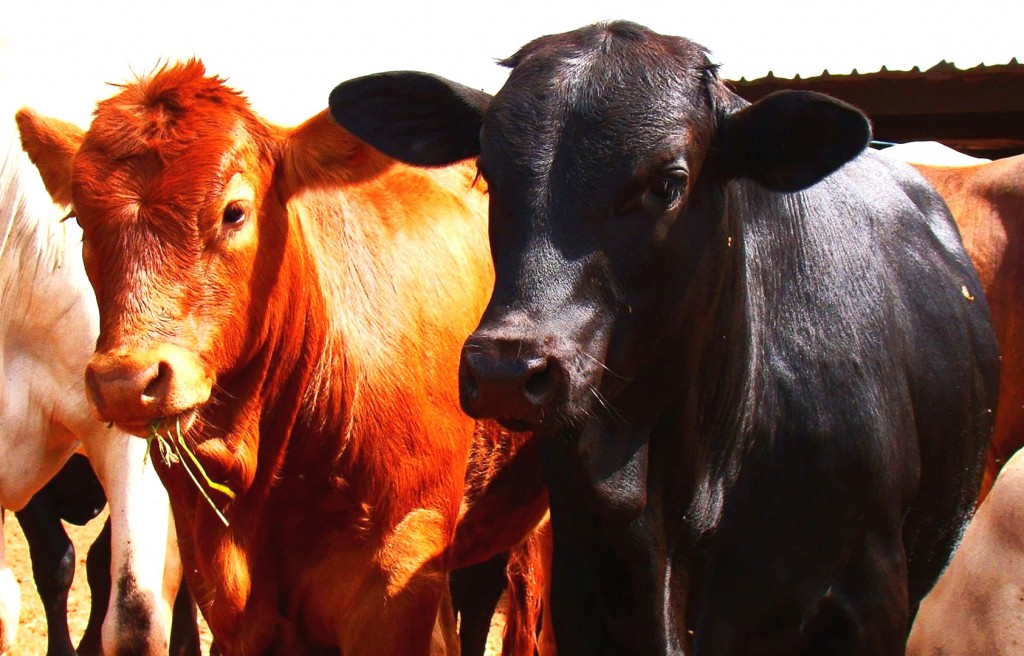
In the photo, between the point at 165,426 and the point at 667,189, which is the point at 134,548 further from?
the point at 667,189

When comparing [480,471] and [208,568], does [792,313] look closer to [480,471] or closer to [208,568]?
[480,471]

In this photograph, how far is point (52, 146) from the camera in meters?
4.21

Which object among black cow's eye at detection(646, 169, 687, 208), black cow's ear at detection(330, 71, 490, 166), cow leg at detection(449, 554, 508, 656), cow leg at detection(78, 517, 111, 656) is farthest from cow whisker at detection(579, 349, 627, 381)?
cow leg at detection(78, 517, 111, 656)

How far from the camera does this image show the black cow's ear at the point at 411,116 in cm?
361

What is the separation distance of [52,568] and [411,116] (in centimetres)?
399

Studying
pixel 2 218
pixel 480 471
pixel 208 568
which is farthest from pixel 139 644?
pixel 2 218

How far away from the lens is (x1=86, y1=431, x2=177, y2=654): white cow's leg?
16.2 feet

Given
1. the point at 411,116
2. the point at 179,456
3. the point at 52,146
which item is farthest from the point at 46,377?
the point at 411,116

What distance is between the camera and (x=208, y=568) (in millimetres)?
4012

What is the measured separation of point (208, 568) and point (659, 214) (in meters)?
1.81

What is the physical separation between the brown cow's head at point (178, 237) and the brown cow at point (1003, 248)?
4.97 meters

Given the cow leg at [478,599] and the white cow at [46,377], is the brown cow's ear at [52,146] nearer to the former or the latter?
the white cow at [46,377]

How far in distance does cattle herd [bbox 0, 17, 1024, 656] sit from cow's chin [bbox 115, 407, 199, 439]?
0.02 m

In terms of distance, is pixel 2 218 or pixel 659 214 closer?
pixel 659 214
